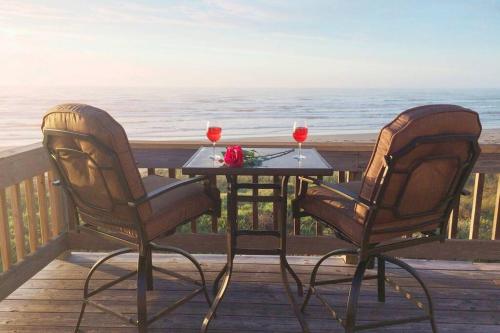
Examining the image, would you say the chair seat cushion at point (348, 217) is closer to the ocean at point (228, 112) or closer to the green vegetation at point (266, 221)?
the green vegetation at point (266, 221)

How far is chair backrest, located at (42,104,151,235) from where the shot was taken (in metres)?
1.62

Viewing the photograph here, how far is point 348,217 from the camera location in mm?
1875

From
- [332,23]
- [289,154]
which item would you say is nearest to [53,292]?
→ [289,154]

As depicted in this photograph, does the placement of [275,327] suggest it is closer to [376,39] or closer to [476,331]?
[476,331]

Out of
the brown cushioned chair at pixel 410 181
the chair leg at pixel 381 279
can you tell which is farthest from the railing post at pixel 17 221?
the chair leg at pixel 381 279

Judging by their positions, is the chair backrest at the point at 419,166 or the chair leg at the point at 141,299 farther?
the chair leg at the point at 141,299

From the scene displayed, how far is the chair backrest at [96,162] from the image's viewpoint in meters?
1.62

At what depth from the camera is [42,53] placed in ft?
78.7

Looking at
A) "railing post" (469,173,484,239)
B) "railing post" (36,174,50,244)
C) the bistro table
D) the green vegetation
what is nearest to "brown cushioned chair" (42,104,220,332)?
the bistro table

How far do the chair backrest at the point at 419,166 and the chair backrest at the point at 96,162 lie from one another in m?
1.03

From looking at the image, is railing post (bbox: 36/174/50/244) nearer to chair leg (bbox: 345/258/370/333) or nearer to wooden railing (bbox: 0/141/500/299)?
wooden railing (bbox: 0/141/500/299)

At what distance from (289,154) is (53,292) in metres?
1.72

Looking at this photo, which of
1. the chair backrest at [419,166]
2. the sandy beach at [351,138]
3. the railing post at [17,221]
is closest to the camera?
the chair backrest at [419,166]

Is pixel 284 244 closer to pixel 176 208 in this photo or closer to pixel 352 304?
pixel 352 304
